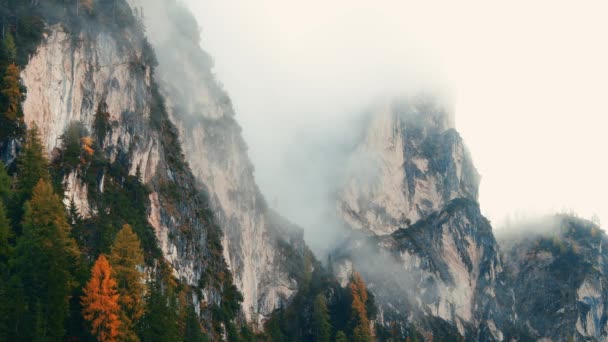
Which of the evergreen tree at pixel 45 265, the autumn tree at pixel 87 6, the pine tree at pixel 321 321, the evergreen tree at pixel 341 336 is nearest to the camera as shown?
the evergreen tree at pixel 45 265

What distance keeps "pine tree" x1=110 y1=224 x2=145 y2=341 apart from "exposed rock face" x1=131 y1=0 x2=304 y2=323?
47661 mm

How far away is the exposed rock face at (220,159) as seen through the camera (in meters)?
124

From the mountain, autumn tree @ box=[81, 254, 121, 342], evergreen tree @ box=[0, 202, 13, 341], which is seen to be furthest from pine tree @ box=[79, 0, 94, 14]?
autumn tree @ box=[81, 254, 121, 342]

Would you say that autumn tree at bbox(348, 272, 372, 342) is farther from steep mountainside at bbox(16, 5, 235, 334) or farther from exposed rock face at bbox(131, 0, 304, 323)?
steep mountainside at bbox(16, 5, 235, 334)

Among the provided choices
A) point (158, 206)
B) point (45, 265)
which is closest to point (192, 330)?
point (158, 206)

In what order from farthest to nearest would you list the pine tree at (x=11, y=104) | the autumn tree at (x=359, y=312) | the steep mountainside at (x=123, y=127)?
1. the autumn tree at (x=359, y=312)
2. the steep mountainside at (x=123, y=127)
3. the pine tree at (x=11, y=104)

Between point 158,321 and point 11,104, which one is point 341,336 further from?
point 11,104

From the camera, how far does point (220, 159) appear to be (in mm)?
131250

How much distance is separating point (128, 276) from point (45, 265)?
26.5ft

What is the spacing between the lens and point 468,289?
196 meters

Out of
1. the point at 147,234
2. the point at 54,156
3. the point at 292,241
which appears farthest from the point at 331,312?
the point at 54,156

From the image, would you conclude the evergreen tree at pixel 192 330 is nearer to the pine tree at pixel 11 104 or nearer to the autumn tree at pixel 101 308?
the autumn tree at pixel 101 308

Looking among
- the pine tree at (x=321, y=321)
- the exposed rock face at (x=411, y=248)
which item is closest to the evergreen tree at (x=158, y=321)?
the pine tree at (x=321, y=321)

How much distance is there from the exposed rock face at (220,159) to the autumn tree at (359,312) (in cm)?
1031
